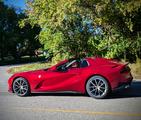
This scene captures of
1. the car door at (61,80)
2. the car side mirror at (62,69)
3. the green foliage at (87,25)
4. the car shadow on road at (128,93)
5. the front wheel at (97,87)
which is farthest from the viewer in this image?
the green foliage at (87,25)

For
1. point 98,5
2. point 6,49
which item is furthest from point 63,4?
point 6,49

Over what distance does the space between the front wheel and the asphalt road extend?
7.7 inches

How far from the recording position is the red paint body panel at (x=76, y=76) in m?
11.2

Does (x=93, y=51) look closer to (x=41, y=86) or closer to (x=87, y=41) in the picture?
(x=87, y=41)

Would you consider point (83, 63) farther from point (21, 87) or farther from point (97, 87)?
point (21, 87)

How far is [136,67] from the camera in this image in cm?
2011

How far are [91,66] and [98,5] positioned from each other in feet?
31.6

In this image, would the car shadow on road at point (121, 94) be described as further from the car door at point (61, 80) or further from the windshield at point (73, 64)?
the windshield at point (73, 64)

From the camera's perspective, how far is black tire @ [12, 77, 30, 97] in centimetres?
1253

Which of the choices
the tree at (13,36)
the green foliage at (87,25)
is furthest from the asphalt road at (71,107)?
the tree at (13,36)

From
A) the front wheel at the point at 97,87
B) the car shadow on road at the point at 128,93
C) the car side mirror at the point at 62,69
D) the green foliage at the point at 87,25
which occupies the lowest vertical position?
the car shadow on road at the point at 128,93

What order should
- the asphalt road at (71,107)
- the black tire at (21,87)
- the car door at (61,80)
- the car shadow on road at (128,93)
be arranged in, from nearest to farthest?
the asphalt road at (71,107), the car shadow on road at (128,93), the car door at (61,80), the black tire at (21,87)

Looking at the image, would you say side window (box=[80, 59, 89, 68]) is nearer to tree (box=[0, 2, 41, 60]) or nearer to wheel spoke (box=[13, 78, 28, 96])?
wheel spoke (box=[13, 78, 28, 96])

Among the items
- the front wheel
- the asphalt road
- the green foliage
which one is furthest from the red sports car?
the green foliage
